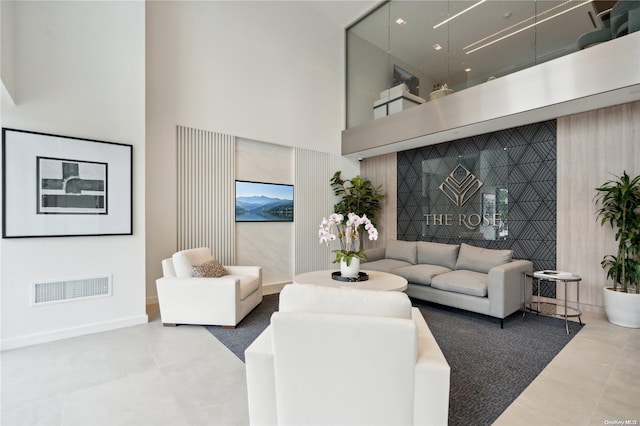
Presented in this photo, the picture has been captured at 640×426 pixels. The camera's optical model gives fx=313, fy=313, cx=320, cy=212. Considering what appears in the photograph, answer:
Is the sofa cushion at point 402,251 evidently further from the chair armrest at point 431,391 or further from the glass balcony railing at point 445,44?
the chair armrest at point 431,391

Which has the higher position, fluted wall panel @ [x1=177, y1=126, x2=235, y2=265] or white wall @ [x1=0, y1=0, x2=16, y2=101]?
white wall @ [x1=0, y1=0, x2=16, y2=101]

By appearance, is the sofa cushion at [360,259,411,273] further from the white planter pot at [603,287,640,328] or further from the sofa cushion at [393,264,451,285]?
the white planter pot at [603,287,640,328]

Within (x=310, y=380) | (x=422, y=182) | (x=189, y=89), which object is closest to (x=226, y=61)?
(x=189, y=89)

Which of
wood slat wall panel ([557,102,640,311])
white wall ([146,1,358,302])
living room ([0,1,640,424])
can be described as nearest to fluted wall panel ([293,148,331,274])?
living room ([0,1,640,424])

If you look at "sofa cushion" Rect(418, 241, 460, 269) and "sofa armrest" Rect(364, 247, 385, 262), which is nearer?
"sofa cushion" Rect(418, 241, 460, 269)

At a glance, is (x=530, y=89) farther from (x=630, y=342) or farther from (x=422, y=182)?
(x=630, y=342)

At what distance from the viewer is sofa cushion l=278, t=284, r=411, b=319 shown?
160 cm

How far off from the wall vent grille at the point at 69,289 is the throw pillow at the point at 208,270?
0.93 metres

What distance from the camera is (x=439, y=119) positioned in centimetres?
498

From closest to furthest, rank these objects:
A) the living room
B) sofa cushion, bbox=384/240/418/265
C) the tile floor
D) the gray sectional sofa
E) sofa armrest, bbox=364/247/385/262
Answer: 1. the tile floor
2. the living room
3. the gray sectional sofa
4. sofa cushion, bbox=384/240/418/265
5. sofa armrest, bbox=364/247/385/262

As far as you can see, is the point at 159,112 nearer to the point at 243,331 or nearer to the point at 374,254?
the point at 243,331

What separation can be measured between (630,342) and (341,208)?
179 inches

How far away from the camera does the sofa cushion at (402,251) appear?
547 centimetres

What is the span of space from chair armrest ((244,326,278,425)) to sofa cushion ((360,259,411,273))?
3.59m
